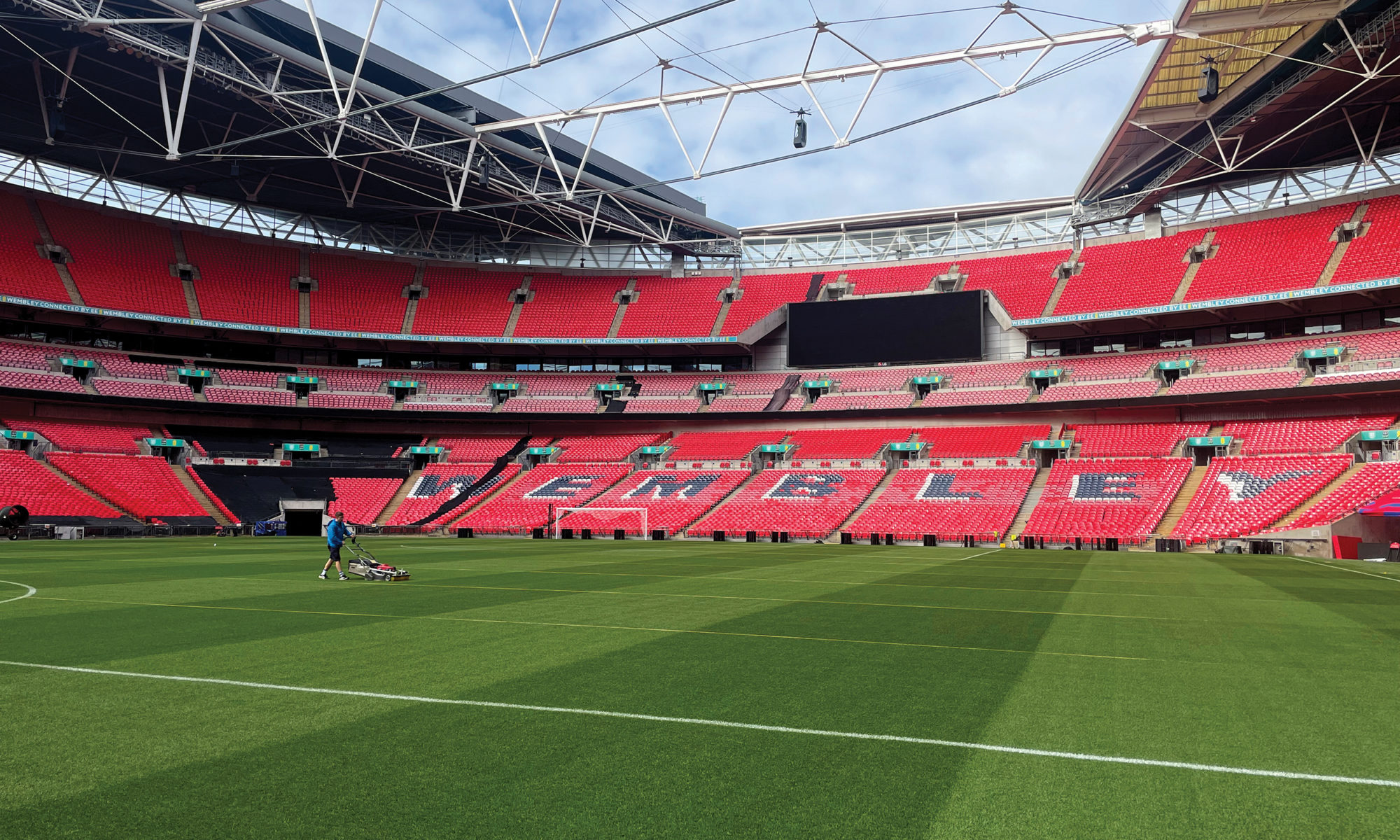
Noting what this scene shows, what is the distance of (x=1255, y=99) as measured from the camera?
38344mm

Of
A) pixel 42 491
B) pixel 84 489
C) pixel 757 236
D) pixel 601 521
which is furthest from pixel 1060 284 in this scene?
pixel 42 491

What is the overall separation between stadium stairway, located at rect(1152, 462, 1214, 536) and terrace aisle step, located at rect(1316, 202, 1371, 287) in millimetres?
12409

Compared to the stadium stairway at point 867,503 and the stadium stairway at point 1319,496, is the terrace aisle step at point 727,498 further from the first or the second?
the stadium stairway at point 1319,496

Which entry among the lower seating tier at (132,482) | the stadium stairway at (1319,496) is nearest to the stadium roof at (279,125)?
the lower seating tier at (132,482)

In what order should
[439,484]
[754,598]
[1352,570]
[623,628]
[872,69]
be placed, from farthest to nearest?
[439,484] → [872,69] → [1352,570] → [754,598] → [623,628]

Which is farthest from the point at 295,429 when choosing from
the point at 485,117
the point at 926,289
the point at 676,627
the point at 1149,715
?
the point at 1149,715

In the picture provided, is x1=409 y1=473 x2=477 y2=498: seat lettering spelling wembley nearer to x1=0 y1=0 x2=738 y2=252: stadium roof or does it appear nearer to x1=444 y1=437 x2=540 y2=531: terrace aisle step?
x1=444 y1=437 x2=540 y2=531: terrace aisle step

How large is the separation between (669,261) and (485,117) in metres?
26.0

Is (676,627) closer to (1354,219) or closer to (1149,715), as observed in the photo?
(1149,715)

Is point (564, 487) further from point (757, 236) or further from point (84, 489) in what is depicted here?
point (757, 236)

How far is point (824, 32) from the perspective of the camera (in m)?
26.2

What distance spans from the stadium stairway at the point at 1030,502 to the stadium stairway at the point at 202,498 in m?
40.6

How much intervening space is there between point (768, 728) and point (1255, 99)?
143 ft

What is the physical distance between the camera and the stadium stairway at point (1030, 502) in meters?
40.8
